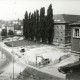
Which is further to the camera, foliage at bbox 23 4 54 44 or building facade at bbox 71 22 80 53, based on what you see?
foliage at bbox 23 4 54 44

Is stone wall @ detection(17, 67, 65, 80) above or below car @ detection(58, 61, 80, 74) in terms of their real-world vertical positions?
below

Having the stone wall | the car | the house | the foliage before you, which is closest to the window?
the house

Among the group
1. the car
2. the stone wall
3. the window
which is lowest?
the stone wall

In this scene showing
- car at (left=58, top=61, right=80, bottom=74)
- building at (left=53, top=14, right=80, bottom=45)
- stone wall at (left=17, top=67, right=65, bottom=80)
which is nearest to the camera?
car at (left=58, top=61, right=80, bottom=74)

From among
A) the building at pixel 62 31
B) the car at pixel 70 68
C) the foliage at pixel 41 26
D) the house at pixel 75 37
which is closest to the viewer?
the car at pixel 70 68

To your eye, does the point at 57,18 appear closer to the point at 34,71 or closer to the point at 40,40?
the point at 40,40

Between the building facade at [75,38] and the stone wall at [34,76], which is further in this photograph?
the building facade at [75,38]

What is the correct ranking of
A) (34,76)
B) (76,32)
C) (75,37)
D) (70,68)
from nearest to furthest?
(70,68)
(34,76)
(76,32)
(75,37)

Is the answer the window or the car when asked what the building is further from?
the car

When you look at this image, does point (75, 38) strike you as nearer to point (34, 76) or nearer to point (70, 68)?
point (34, 76)

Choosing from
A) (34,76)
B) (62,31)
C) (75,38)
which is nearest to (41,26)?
(62,31)

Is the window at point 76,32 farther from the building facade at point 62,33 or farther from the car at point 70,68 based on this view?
the building facade at point 62,33

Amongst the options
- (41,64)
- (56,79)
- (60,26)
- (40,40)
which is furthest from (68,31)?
(56,79)

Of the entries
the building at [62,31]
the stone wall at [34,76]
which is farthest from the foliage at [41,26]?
the stone wall at [34,76]
